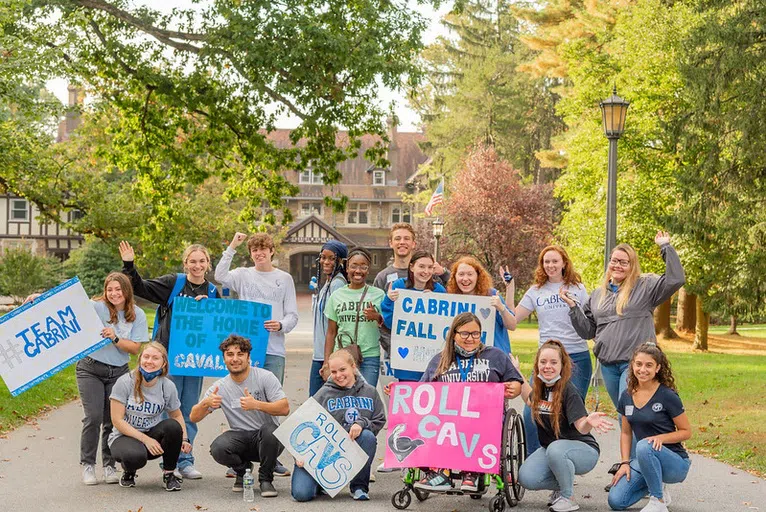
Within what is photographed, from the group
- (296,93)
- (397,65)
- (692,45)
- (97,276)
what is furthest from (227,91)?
(97,276)

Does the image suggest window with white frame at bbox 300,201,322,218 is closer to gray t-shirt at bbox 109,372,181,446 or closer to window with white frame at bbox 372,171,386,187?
window with white frame at bbox 372,171,386,187

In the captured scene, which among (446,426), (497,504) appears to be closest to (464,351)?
(446,426)

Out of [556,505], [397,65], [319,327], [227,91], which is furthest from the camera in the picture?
[227,91]

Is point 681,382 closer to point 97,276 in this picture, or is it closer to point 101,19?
point 101,19

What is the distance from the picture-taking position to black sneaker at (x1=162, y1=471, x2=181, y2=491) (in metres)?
8.35

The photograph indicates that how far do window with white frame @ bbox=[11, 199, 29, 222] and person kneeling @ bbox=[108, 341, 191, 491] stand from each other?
6188 cm

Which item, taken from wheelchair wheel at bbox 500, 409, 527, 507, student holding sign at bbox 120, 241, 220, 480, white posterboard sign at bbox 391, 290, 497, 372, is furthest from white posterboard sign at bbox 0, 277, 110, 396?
wheelchair wheel at bbox 500, 409, 527, 507

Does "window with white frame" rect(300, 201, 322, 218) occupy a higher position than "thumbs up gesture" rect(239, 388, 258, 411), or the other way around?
"window with white frame" rect(300, 201, 322, 218)

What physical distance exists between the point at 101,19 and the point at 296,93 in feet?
17.8

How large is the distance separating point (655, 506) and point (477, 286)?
2.50m

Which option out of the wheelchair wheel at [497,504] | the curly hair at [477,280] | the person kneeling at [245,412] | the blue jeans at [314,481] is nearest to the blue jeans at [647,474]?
the wheelchair wheel at [497,504]

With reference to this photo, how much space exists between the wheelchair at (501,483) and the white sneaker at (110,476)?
8.00 ft

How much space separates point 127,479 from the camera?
27.9ft

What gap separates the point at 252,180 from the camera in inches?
976
